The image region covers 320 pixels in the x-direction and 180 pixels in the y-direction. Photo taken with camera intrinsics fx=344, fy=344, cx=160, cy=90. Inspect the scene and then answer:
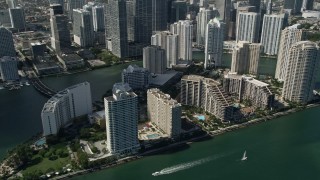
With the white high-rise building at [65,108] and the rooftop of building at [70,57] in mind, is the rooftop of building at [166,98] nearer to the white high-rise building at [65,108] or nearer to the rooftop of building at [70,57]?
the white high-rise building at [65,108]

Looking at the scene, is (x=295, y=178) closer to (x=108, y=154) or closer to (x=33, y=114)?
(x=108, y=154)

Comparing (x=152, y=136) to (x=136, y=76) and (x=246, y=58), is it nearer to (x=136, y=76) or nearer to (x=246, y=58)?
(x=136, y=76)

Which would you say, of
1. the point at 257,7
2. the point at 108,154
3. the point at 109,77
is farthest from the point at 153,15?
the point at 108,154

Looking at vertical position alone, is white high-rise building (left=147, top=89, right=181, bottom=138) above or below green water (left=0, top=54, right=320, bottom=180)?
above

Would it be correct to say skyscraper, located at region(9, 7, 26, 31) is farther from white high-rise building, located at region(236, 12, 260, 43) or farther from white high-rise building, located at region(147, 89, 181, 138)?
white high-rise building, located at region(147, 89, 181, 138)

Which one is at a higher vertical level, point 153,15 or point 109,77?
point 153,15

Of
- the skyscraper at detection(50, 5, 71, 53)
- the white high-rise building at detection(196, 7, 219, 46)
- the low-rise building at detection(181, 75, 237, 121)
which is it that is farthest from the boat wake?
the white high-rise building at detection(196, 7, 219, 46)
